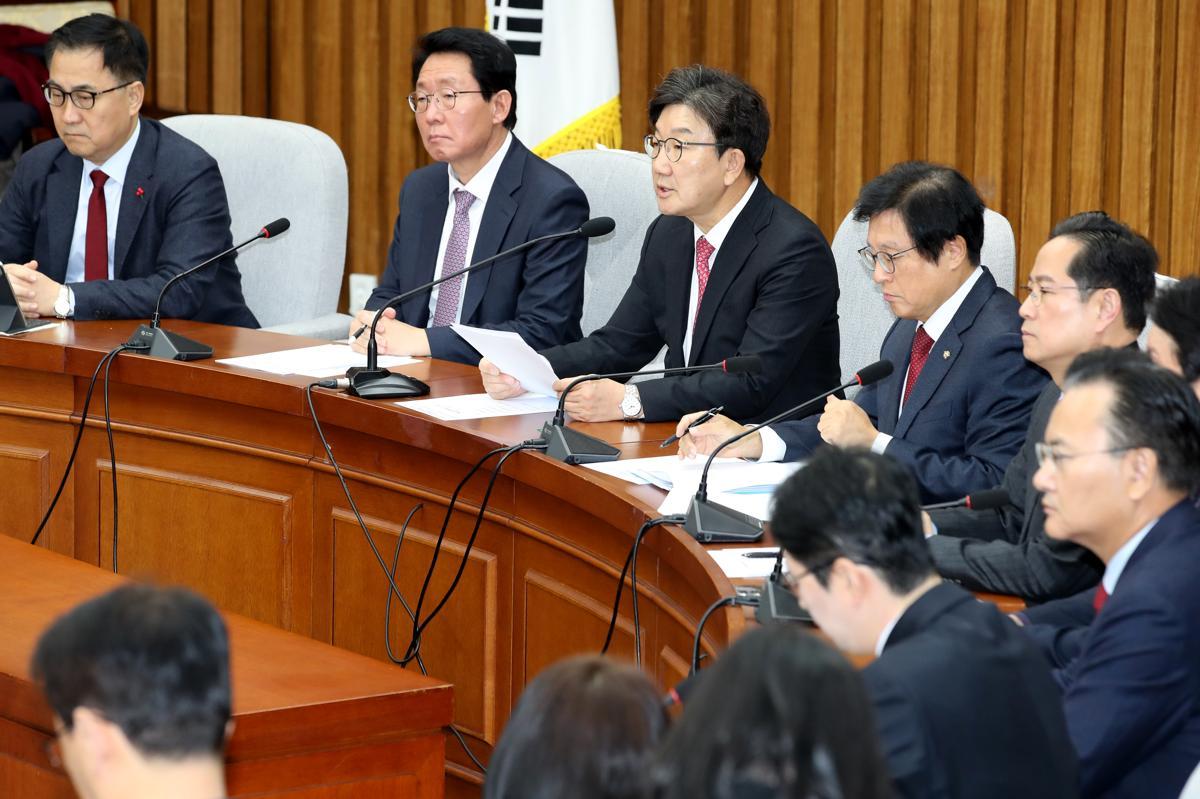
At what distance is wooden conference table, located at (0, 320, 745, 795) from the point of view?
9.50ft

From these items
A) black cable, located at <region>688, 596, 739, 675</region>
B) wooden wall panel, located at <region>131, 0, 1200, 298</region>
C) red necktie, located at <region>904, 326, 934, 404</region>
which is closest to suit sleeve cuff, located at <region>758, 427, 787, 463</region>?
red necktie, located at <region>904, 326, 934, 404</region>

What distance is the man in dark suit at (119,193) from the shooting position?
4305 mm

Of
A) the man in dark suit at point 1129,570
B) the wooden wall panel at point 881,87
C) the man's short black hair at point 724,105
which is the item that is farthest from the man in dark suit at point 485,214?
the man in dark suit at point 1129,570

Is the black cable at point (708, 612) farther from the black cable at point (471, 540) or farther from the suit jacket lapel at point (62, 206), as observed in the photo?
the suit jacket lapel at point (62, 206)

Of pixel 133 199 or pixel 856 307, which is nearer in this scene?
pixel 856 307

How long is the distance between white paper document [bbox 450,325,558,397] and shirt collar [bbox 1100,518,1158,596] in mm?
1437

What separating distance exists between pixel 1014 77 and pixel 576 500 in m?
2.17

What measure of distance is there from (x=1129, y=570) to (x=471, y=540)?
1450 millimetres

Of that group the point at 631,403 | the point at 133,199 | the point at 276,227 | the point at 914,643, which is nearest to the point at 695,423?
the point at 631,403

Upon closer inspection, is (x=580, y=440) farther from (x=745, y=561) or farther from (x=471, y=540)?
(x=745, y=561)

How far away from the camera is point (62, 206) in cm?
445

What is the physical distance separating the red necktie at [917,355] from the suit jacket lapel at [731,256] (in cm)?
52

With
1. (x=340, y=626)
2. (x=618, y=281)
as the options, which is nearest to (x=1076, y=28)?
(x=618, y=281)

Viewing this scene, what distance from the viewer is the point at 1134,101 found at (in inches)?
163
